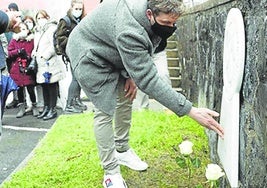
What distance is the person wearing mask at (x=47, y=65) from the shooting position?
7000 mm

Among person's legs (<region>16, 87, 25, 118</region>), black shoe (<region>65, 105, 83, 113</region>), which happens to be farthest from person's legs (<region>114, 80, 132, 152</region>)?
person's legs (<region>16, 87, 25, 118</region>)

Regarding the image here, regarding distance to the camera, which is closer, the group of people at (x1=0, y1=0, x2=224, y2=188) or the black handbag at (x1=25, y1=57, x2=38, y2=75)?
the group of people at (x1=0, y1=0, x2=224, y2=188)

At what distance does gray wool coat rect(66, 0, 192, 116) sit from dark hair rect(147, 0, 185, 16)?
0.13 m

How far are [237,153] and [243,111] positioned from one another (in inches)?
8.9

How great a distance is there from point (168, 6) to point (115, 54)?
0.66 meters

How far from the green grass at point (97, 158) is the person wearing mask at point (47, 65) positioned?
1.62 m

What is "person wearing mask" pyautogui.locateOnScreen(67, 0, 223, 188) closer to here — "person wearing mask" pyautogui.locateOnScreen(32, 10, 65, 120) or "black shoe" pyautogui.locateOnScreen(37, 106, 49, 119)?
"person wearing mask" pyautogui.locateOnScreen(32, 10, 65, 120)

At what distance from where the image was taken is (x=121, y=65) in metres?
3.02

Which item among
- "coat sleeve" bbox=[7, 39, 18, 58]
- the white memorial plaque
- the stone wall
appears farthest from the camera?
"coat sleeve" bbox=[7, 39, 18, 58]

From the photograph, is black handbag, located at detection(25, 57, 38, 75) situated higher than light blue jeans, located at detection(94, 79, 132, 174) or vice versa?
light blue jeans, located at detection(94, 79, 132, 174)

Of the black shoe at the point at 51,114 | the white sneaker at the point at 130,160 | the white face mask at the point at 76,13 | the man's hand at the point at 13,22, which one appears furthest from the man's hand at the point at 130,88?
the black shoe at the point at 51,114

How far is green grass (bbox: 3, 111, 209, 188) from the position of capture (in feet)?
11.9

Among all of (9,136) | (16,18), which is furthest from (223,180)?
(9,136)

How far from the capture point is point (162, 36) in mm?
2684
